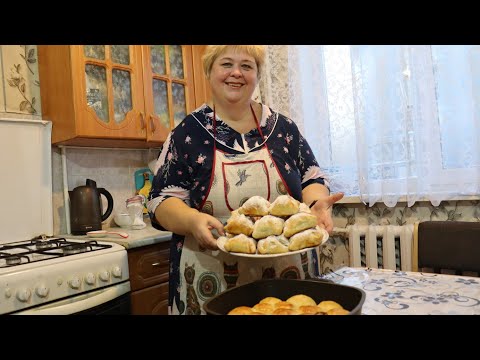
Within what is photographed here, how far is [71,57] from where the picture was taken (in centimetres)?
169

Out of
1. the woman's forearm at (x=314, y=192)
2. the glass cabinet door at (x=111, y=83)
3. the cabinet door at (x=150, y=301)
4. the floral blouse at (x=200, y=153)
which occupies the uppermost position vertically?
the glass cabinet door at (x=111, y=83)

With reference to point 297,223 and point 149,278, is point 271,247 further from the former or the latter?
point 149,278

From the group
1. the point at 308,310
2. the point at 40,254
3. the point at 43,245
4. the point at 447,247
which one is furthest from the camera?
the point at 43,245

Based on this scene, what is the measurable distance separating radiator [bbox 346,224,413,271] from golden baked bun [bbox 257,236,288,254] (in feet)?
4.03

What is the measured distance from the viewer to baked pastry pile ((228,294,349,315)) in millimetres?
547

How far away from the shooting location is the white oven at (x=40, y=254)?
120 cm

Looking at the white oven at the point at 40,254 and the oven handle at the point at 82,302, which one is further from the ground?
the white oven at the point at 40,254

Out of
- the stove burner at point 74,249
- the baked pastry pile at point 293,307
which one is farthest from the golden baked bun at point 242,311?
the stove burner at point 74,249

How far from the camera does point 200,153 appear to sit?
107 centimetres

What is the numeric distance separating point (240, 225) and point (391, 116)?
4.25ft

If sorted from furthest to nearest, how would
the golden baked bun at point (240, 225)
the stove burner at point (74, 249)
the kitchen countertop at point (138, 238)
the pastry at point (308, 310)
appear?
the kitchen countertop at point (138, 238), the stove burner at point (74, 249), the golden baked bun at point (240, 225), the pastry at point (308, 310)

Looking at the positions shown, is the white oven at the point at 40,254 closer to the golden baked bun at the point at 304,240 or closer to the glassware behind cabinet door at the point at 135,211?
the glassware behind cabinet door at the point at 135,211

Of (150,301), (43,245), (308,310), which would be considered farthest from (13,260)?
(308,310)

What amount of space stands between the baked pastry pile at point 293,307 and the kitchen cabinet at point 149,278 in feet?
3.44
